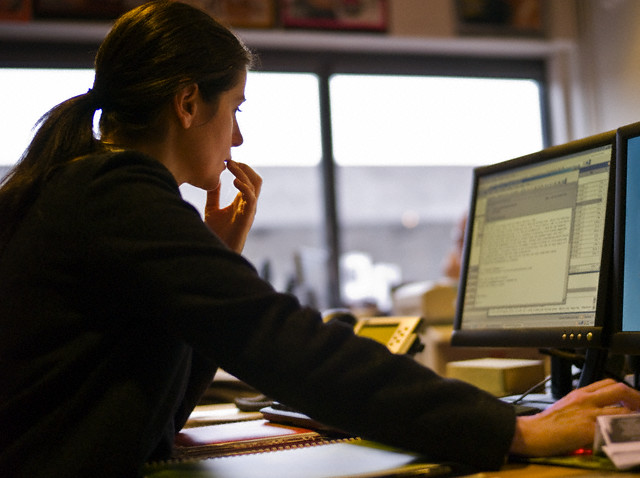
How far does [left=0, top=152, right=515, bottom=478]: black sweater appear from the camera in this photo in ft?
2.44

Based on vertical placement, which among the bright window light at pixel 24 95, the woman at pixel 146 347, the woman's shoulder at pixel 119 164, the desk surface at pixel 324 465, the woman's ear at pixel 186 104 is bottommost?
the desk surface at pixel 324 465

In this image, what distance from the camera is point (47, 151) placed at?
93 cm

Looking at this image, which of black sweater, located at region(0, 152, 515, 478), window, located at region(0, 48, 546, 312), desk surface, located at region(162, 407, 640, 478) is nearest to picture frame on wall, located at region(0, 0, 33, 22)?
window, located at region(0, 48, 546, 312)

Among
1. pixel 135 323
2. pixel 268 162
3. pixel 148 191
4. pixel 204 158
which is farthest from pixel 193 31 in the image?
pixel 268 162

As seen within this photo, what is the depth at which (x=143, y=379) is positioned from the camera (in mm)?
813

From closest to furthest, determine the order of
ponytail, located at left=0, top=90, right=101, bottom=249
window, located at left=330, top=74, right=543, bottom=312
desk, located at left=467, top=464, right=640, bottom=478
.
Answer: desk, located at left=467, top=464, right=640, bottom=478
ponytail, located at left=0, top=90, right=101, bottom=249
window, located at left=330, top=74, right=543, bottom=312

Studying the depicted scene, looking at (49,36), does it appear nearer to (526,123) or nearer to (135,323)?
(526,123)

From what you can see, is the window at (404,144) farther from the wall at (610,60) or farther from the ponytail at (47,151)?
the ponytail at (47,151)

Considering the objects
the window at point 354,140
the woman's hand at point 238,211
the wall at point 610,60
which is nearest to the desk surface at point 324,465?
the woman's hand at point 238,211

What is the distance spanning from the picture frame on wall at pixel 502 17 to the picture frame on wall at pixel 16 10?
204 cm

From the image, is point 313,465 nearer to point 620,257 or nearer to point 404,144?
point 620,257

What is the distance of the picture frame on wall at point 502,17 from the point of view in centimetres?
368

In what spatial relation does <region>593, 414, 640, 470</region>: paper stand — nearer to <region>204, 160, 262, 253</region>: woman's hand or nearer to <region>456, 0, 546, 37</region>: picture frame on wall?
<region>204, 160, 262, 253</region>: woman's hand

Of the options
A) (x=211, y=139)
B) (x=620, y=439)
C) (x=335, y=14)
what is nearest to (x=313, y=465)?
(x=620, y=439)
